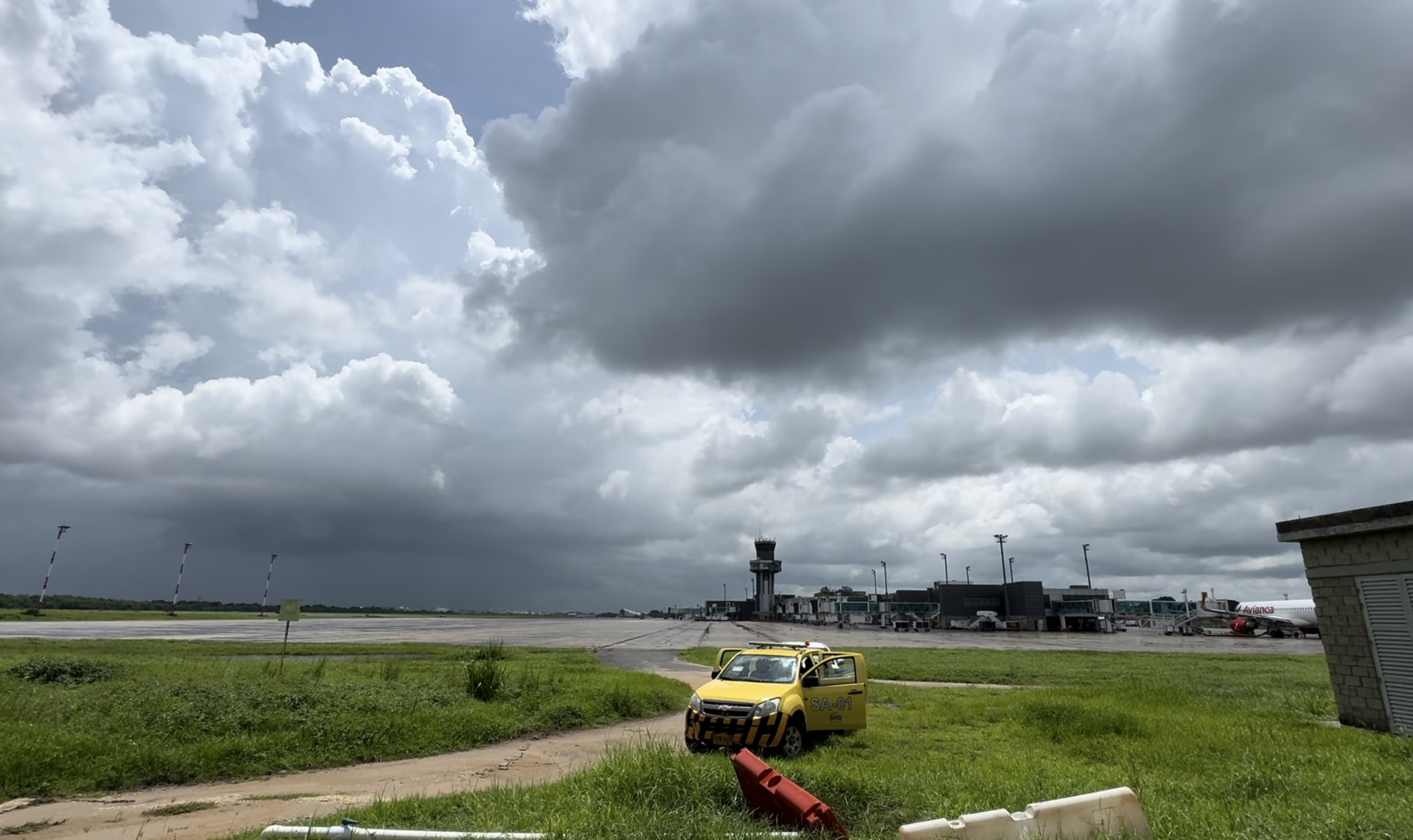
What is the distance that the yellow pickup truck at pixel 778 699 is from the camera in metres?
12.5

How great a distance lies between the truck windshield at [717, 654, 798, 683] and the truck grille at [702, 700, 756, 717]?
5.10ft

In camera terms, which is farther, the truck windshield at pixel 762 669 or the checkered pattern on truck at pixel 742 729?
the truck windshield at pixel 762 669

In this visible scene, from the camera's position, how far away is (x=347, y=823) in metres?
6.98

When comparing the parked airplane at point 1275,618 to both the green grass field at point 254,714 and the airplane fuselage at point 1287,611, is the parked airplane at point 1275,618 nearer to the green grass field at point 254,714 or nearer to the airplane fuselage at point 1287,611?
the airplane fuselage at point 1287,611

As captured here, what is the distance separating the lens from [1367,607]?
1492 cm

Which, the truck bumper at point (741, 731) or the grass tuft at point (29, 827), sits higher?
the truck bumper at point (741, 731)

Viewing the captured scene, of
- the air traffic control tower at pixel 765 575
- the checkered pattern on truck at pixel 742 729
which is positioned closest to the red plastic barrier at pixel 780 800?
the checkered pattern on truck at pixel 742 729

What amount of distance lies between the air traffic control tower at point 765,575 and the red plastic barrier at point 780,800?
17178cm

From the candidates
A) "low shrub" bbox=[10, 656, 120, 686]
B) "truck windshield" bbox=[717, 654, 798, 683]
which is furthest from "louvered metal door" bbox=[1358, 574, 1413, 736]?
"low shrub" bbox=[10, 656, 120, 686]

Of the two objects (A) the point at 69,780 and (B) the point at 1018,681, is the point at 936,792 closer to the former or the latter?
(A) the point at 69,780

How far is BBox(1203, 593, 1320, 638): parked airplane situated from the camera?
7112 cm

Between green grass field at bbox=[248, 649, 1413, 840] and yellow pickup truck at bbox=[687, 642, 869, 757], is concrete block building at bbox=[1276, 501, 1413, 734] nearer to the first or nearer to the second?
green grass field at bbox=[248, 649, 1413, 840]

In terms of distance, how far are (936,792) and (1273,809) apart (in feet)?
12.3

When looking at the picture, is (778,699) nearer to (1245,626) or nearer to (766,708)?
(766,708)
